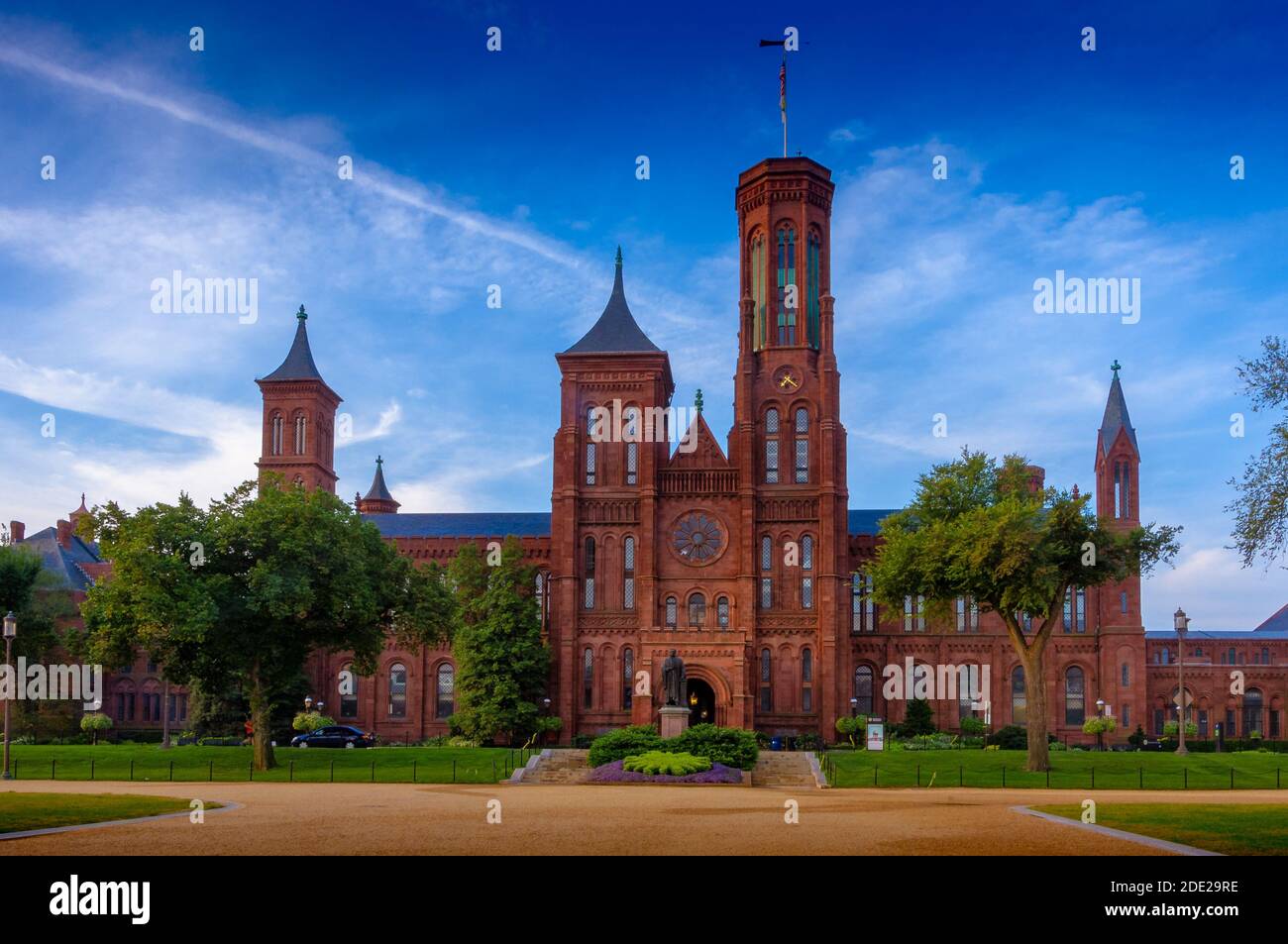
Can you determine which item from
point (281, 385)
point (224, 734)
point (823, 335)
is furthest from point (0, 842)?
point (281, 385)

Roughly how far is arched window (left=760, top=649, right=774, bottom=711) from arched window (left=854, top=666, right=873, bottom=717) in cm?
809

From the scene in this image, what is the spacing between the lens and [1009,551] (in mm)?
46562

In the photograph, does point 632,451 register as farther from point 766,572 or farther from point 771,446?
point 766,572

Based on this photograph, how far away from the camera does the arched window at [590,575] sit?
71.8 m

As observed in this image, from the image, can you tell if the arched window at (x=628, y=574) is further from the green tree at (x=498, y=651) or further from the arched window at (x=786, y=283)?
the arched window at (x=786, y=283)

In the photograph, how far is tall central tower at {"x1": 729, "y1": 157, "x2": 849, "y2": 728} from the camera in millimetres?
69812

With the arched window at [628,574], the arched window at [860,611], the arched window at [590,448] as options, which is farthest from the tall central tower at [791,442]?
the arched window at [590,448]

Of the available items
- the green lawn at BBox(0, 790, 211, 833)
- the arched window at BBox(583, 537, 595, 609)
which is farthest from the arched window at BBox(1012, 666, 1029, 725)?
the green lawn at BBox(0, 790, 211, 833)

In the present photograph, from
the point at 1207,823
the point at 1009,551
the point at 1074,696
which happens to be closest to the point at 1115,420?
the point at 1074,696

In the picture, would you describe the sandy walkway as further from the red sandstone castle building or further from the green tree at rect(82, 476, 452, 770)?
the red sandstone castle building

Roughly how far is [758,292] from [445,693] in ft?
104

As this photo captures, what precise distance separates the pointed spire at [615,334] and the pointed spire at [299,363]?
22.5m

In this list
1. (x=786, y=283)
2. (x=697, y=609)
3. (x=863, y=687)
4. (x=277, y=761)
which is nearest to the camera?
(x=277, y=761)
